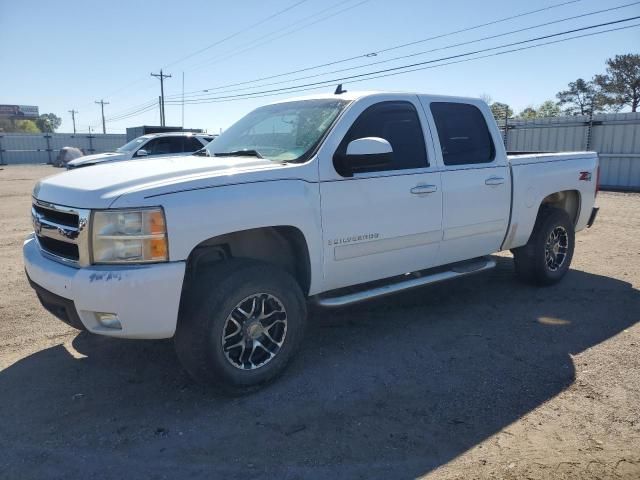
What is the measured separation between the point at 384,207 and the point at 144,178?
6.03ft

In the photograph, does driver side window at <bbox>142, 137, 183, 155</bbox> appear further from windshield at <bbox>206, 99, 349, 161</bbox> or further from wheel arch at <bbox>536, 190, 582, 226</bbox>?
wheel arch at <bbox>536, 190, 582, 226</bbox>

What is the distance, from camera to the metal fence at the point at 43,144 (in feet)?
146

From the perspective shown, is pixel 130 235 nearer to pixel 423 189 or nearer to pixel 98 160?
pixel 423 189

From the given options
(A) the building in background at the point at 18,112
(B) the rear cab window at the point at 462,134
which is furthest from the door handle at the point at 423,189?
(A) the building in background at the point at 18,112

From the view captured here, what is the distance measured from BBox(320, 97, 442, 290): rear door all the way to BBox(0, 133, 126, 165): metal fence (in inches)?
1810

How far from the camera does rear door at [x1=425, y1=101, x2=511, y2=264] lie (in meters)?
4.75

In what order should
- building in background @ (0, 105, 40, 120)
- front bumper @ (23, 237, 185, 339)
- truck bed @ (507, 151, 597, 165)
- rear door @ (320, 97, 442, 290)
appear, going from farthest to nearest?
building in background @ (0, 105, 40, 120) < truck bed @ (507, 151, 597, 165) < rear door @ (320, 97, 442, 290) < front bumper @ (23, 237, 185, 339)

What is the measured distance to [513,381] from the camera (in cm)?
381

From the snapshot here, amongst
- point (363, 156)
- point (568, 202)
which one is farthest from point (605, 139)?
point (363, 156)

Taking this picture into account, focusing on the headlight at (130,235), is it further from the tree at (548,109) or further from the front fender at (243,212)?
the tree at (548,109)

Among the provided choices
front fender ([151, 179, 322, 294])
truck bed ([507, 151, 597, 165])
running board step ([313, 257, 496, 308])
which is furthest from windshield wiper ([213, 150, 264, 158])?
truck bed ([507, 151, 597, 165])

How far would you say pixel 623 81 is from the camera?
48125 mm

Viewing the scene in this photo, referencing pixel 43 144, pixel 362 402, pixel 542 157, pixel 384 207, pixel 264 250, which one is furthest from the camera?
pixel 43 144

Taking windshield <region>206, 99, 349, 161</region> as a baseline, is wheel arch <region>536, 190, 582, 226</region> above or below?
below
